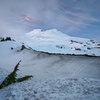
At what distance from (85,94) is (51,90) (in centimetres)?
98

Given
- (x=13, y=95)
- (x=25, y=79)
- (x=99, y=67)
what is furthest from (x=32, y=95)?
(x=99, y=67)

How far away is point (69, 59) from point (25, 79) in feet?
10.7

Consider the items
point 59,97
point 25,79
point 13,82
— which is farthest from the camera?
point 25,79

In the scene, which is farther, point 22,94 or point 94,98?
point 22,94

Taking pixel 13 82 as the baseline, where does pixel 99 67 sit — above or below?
above

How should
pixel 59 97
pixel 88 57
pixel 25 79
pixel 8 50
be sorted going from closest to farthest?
pixel 59 97 → pixel 25 79 → pixel 88 57 → pixel 8 50

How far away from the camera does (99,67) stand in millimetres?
4219

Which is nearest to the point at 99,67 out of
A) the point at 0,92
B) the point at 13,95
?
the point at 13,95

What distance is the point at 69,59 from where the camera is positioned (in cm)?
577

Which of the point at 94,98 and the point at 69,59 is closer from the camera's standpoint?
the point at 94,98

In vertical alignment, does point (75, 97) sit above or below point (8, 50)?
below

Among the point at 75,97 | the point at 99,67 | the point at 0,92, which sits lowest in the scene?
the point at 0,92

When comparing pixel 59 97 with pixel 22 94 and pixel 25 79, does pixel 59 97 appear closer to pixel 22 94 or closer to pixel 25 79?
pixel 22 94

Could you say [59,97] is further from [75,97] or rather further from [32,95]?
[32,95]
